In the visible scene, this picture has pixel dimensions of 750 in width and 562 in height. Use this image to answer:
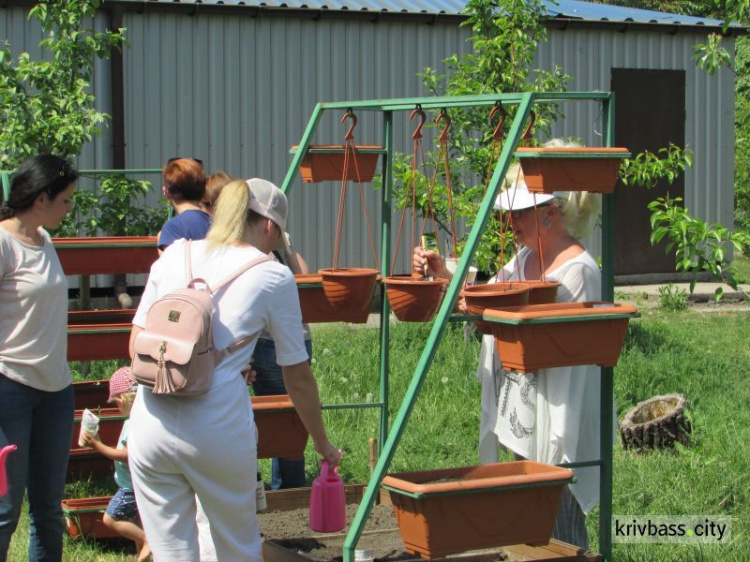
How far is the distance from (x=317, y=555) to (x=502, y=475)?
816 mm

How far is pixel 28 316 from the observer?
4.07 metres

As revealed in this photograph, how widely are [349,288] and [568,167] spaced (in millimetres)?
1218

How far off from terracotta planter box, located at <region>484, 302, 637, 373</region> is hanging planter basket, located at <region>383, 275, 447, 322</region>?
1.69 feet

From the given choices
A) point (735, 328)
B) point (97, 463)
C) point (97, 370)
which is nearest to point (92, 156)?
point (97, 370)

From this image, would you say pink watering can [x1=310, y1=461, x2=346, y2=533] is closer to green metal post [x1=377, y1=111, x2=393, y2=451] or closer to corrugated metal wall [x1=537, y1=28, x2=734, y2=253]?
green metal post [x1=377, y1=111, x2=393, y2=451]

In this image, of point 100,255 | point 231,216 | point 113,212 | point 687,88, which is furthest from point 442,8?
point 231,216

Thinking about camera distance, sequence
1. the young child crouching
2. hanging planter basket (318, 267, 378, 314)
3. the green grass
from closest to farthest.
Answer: hanging planter basket (318, 267, 378, 314), the young child crouching, the green grass

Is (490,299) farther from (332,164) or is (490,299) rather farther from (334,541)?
(332,164)

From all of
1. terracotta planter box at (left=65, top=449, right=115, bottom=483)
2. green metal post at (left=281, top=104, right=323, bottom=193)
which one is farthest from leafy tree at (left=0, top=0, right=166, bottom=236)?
green metal post at (left=281, top=104, right=323, bottom=193)

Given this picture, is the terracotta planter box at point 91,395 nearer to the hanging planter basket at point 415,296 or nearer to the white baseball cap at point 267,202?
the hanging planter basket at point 415,296

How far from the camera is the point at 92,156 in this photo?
Result: 10.5m

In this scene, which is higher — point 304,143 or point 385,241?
point 304,143

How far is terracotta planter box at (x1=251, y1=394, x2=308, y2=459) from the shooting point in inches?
181

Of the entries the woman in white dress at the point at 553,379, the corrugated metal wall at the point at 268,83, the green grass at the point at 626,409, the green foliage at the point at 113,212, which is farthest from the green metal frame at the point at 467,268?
the corrugated metal wall at the point at 268,83
